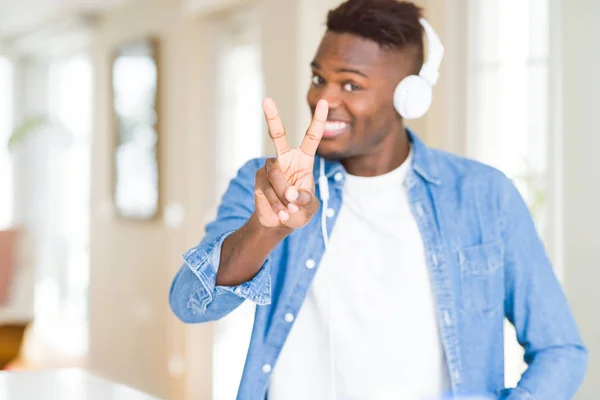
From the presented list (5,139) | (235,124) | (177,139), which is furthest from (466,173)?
(5,139)

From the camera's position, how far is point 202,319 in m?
1.39

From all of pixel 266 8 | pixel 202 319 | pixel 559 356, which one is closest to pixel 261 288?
pixel 202 319

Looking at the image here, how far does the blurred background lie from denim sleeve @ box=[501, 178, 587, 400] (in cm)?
90

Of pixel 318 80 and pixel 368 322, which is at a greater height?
pixel 318 80

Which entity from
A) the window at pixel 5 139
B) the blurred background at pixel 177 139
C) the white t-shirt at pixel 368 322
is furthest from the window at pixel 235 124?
Result: the window at pixel 5 139

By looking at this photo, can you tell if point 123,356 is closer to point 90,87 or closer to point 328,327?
point 90,87

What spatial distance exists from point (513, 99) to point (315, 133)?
1678mm

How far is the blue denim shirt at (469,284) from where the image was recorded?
1.40 m

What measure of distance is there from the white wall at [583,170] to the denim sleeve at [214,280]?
1245 millimetres

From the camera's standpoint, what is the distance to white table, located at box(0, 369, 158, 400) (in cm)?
139

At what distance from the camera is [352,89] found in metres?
1.44

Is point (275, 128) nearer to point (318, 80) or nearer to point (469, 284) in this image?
point (318, 80)

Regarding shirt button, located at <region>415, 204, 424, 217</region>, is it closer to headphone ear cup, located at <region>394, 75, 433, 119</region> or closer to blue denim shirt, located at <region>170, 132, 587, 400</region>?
blue denim shirt, located at <region>170, 132, 587, 400</region>

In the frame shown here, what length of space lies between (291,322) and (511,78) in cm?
157
